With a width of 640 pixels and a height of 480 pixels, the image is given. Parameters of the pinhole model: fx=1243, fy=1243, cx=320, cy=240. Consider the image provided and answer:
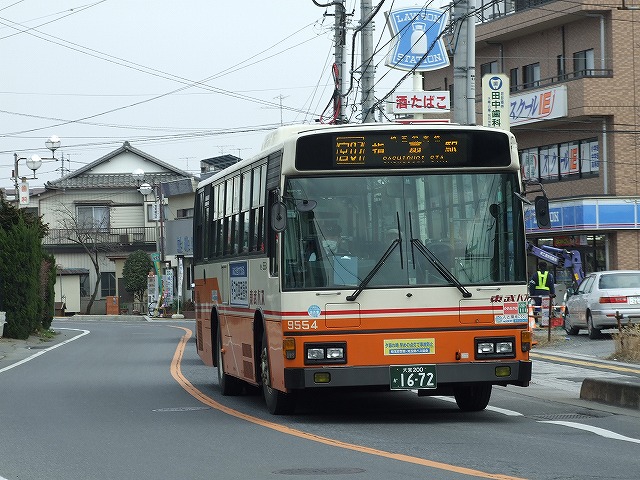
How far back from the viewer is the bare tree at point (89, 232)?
89062 mm

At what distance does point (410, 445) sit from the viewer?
37.8 ft

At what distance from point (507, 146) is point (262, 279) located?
3235 millimetres

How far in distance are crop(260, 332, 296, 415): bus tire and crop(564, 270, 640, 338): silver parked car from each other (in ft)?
49.9

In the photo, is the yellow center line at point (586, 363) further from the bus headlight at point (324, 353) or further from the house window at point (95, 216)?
the house window at point (95, 216)

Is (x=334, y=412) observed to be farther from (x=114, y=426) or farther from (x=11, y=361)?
(x=11, y=361)

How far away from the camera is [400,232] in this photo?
44.4ft

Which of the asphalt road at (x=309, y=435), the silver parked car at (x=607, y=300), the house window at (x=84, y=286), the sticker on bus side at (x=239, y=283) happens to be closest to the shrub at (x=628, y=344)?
the asphalt road at (x=309, y=435)

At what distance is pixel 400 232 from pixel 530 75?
40.7 m

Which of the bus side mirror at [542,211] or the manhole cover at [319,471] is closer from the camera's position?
the manhole cover at [319,471]

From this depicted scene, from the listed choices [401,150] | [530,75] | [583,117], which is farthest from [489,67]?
[401,150]

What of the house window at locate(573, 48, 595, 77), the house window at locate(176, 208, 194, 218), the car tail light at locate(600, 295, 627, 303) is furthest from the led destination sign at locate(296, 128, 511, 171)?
the house window at locate(176, 208, 194, 218)

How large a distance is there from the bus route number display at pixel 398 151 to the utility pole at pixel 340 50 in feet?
69.5

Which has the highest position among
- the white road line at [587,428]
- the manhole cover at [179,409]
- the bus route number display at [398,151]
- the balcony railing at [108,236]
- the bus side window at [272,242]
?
the balcony railing at [108,236]

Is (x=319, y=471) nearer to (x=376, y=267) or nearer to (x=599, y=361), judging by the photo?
(x=376, y=267)
